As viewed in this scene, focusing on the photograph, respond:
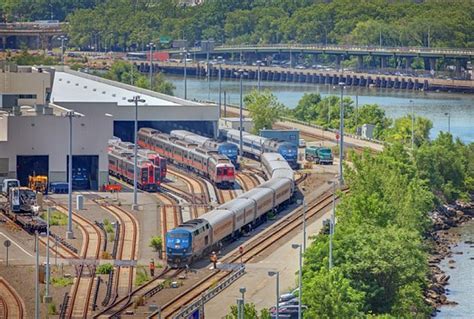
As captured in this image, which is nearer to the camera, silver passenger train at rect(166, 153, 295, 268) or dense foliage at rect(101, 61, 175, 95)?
silver passenger train at rect(166, 153, 295, 268)

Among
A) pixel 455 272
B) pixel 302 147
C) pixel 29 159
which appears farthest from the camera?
pixel 302 147

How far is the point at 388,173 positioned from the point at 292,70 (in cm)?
8861

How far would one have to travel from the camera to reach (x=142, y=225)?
1825 inches

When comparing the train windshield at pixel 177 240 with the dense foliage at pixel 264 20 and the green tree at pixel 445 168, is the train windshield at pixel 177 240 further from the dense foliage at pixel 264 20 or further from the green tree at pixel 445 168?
the dense foliage at pixel 264 20

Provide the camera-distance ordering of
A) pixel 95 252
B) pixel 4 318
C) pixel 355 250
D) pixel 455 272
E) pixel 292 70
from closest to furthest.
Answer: pixel 4 318, pixel 355 250, pixel 95 252, pixel 455 272, pixel 292 70

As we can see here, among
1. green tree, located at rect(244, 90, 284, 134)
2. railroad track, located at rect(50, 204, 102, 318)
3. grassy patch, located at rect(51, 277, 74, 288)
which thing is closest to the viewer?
railroad track, located at rect(50, 204, 102, 318)

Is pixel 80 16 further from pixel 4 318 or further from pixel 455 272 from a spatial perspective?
pixel 4 318

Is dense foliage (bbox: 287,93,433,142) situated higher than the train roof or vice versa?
the train roof

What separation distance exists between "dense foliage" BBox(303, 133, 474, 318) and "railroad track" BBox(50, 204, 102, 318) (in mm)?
4360

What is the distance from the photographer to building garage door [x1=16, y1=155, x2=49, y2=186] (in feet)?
171

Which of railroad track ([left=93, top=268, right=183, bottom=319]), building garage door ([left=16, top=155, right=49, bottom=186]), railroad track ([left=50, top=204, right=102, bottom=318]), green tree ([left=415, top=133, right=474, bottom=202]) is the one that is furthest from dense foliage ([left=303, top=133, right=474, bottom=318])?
building garage door ([left=16, top=155, right=49, bottom=186])

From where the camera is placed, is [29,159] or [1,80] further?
[1,80]

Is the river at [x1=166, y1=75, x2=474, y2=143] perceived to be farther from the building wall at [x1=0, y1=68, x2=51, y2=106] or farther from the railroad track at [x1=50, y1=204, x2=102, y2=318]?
the railroad track at [x1=50, y1=204, x2=102, y2=318]

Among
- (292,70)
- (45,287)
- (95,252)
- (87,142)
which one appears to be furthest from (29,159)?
(292,70)
